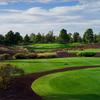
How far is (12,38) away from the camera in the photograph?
110 metres

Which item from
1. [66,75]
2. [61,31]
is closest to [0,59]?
[66,75]

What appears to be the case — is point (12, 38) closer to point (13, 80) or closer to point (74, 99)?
point (13, 80)

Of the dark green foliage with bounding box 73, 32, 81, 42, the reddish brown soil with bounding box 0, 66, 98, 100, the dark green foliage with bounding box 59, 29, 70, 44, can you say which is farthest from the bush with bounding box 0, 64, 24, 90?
the dark green foliage with bounding box 73, 32, 81, 42

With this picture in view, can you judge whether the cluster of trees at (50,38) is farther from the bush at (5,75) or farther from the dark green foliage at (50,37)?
the bush at (5,75)

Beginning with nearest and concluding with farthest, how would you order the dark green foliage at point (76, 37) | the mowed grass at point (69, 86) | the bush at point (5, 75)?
the mowed grass at point (69, 86) < the bush at point (5, 75) < the dark green foliage at point (76, 37)

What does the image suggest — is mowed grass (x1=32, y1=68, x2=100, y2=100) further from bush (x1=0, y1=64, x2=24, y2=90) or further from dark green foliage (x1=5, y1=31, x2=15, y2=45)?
dark green foliage (x1=5, y1=31, x2=15, y2=45)

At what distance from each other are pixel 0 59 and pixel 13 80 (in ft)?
66.6

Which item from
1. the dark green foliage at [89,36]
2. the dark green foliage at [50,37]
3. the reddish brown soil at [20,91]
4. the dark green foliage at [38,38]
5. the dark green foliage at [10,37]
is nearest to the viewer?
the reddish brown soil at [20,91]

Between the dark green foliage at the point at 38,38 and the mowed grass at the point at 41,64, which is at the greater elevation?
the dark green foliage at the point at 38,38

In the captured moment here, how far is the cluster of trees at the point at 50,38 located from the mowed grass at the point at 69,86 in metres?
74.2

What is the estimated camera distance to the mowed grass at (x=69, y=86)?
21.2 metres

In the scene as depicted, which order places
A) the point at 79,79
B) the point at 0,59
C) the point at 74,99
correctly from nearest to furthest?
the point at 74,99 < the point at 79,79 < the point at 0,59

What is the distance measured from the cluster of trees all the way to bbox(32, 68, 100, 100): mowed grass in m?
74.2

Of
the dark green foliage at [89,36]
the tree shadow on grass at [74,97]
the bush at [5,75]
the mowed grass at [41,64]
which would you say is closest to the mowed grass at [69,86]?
the tree shadow on grass at [74,97]
